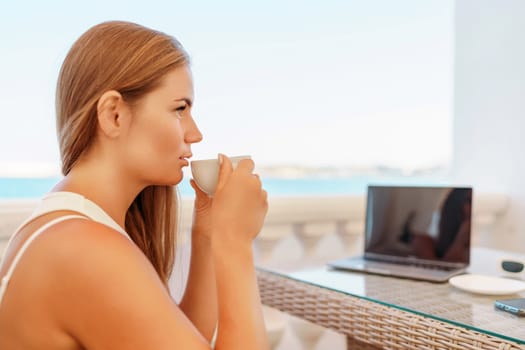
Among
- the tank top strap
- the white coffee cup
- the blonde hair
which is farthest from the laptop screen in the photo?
the tank top strap

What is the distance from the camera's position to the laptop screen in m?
1.23

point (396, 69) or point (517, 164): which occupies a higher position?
point (396, 69)

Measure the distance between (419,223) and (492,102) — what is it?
1.02m

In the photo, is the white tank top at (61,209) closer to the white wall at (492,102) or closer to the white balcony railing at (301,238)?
Result: the white balcony railing at (301,238)

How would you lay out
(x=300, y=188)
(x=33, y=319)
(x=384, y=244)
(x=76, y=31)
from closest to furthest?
(x=33, y=319) < (x=384, y=244) < (x=76, y=31) < (x=300, y=188)

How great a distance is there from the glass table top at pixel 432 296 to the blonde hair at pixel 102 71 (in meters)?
0.55

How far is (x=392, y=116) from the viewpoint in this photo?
9.70 feet

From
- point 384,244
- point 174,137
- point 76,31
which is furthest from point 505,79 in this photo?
point 174,137

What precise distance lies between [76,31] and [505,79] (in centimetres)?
154

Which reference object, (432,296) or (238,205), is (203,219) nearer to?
(238,205)

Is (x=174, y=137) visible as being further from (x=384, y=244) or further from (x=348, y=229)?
(x=348, y=229)

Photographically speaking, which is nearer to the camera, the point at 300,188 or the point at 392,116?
the point at 300,188

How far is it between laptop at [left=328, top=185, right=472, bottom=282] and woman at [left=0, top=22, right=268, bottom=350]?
539 millimetres

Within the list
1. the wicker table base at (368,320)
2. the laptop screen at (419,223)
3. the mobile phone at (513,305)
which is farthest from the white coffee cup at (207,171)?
the laptop screen at (419,223)
